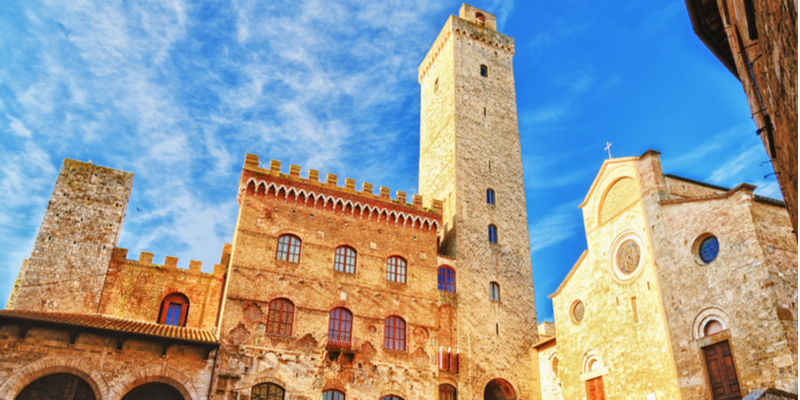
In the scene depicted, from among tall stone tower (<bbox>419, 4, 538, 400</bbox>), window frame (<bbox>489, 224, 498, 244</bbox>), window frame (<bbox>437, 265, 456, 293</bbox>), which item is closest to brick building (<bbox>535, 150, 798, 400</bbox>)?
tall stone tower (<bbox>419, 4, 538, 400</bbox>)

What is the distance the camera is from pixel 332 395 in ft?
69.7

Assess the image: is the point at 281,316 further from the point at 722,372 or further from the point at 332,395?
the point at 722,372

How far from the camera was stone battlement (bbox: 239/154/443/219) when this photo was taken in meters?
23.6

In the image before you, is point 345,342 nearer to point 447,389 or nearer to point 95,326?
point 447,389

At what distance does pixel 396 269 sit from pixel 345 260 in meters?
2.49

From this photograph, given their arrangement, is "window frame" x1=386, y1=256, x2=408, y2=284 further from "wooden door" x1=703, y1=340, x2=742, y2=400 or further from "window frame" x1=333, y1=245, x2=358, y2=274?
"wooden door" x1=703, y1=340, x2=742, y2=400

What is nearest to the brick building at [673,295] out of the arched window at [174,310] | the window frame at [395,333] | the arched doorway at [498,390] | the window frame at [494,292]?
the arched doorway at [498,390]

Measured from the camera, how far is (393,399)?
72.8 feet

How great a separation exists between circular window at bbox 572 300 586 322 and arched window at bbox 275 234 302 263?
43.0 ft

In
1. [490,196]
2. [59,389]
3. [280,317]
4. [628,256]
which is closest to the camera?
[59,389]

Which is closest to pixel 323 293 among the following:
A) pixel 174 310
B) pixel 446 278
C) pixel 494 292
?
pixel 446 278

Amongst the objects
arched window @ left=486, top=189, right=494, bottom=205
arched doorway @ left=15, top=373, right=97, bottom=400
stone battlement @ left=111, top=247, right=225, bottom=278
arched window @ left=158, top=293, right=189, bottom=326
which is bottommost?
arched doorway @ left=15, top=373, right=97, bottom=400

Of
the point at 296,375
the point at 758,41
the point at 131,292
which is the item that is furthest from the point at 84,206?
the point at 758,41

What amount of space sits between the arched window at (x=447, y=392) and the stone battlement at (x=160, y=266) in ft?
37.5
